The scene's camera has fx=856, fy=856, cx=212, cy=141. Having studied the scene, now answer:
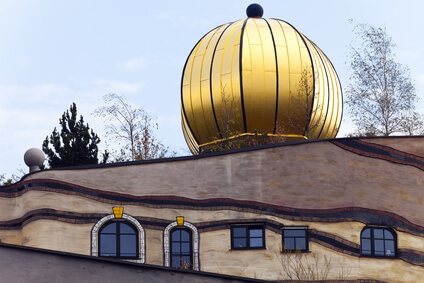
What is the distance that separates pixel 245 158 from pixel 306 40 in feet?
19.0

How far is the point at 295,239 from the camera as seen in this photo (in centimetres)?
1744

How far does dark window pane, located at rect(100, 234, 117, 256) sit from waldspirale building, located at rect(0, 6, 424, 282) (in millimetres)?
20

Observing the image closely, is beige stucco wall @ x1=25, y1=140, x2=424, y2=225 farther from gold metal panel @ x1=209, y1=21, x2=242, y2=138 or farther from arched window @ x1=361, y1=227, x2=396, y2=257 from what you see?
gold metal panel @ x1=209, y1=21, x2=242, y2=138

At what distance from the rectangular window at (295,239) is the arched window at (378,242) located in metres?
1.18

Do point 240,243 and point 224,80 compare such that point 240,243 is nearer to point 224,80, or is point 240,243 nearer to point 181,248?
point 181,248

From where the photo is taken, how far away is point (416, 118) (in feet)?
83.0

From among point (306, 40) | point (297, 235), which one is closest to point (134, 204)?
point (297, 235)

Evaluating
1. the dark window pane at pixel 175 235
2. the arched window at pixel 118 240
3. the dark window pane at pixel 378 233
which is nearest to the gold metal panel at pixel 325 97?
the dark window pane at pixel 378 233

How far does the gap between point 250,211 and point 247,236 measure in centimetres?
51

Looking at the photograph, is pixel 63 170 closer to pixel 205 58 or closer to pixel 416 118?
pixel 205 58

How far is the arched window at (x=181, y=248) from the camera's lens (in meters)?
17.4

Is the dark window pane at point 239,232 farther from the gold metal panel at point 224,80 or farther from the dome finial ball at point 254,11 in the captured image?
the dome finial ball at point 254,11

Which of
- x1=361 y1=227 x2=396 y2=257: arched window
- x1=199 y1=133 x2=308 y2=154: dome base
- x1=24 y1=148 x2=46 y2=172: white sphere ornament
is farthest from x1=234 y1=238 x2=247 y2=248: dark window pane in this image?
x1=24 y1=148 x2=46 y2=172: white sphere ornament

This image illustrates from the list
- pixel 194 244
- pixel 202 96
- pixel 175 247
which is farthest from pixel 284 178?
pixel 202 96
